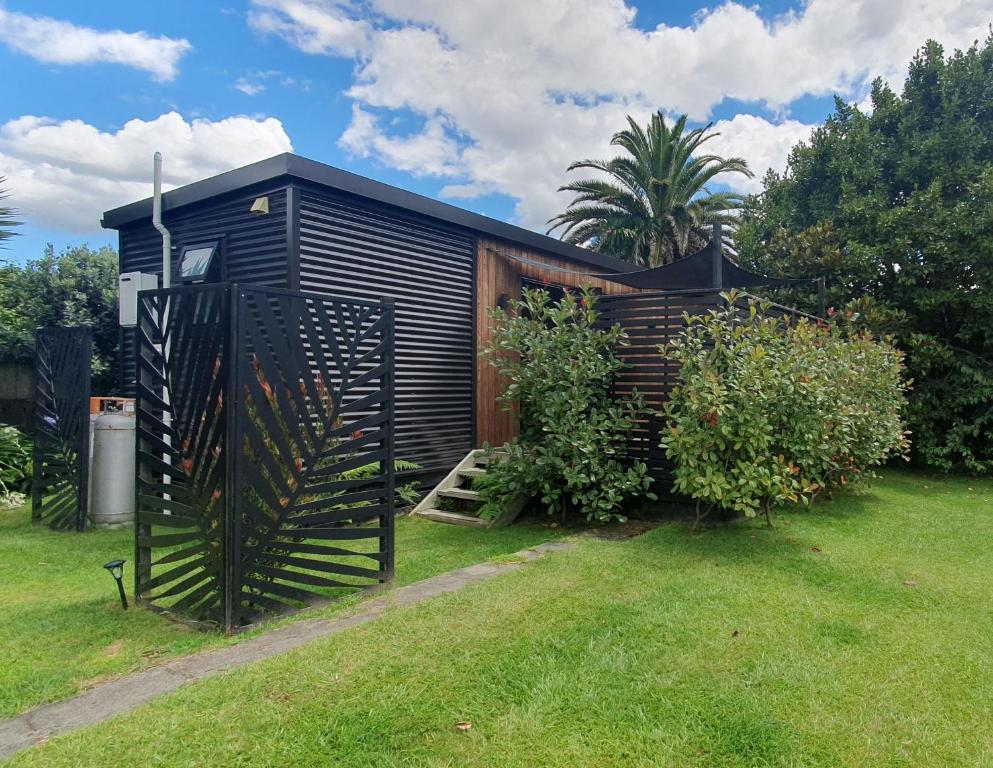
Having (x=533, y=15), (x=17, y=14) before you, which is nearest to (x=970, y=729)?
(x=533, y=15)

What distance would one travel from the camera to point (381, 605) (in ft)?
11.9

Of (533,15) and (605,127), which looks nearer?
(533,15)

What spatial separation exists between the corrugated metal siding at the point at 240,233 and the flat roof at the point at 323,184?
14cm

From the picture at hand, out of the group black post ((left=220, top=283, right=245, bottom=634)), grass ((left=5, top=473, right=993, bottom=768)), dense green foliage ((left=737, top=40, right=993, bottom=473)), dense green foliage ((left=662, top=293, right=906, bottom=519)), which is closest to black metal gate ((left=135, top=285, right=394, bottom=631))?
black post ((left=220, top=283, right=245, bottom=634))

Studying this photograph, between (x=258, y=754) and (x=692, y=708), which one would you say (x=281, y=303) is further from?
(x=692, y=708)

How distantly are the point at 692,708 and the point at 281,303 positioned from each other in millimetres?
2770

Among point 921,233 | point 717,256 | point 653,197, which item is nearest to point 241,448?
point 717,256

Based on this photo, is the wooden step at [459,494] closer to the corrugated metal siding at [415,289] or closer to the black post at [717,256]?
the corrugated metal siding at [415,289]

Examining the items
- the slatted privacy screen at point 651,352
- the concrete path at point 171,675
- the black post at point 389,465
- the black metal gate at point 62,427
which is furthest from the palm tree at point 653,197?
the concrete path at point 171,675

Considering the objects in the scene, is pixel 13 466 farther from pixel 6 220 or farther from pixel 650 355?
pixel 650 355

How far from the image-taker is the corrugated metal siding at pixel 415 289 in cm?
629

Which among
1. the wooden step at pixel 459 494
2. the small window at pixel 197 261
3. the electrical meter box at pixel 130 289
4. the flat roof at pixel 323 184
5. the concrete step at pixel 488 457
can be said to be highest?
the flat roof at pixel 323 184

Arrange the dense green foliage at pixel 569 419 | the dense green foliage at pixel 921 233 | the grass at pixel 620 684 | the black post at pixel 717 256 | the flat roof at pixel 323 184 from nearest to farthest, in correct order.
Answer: the grass at pixel 620 684 < the dense green foliage at pixel 569 419 < the flat roof at pixel 323 184 < the black post at pixel 717 256 < the dense green foliage at pixel 921 233

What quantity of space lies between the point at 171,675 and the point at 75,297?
9761 millimetres
